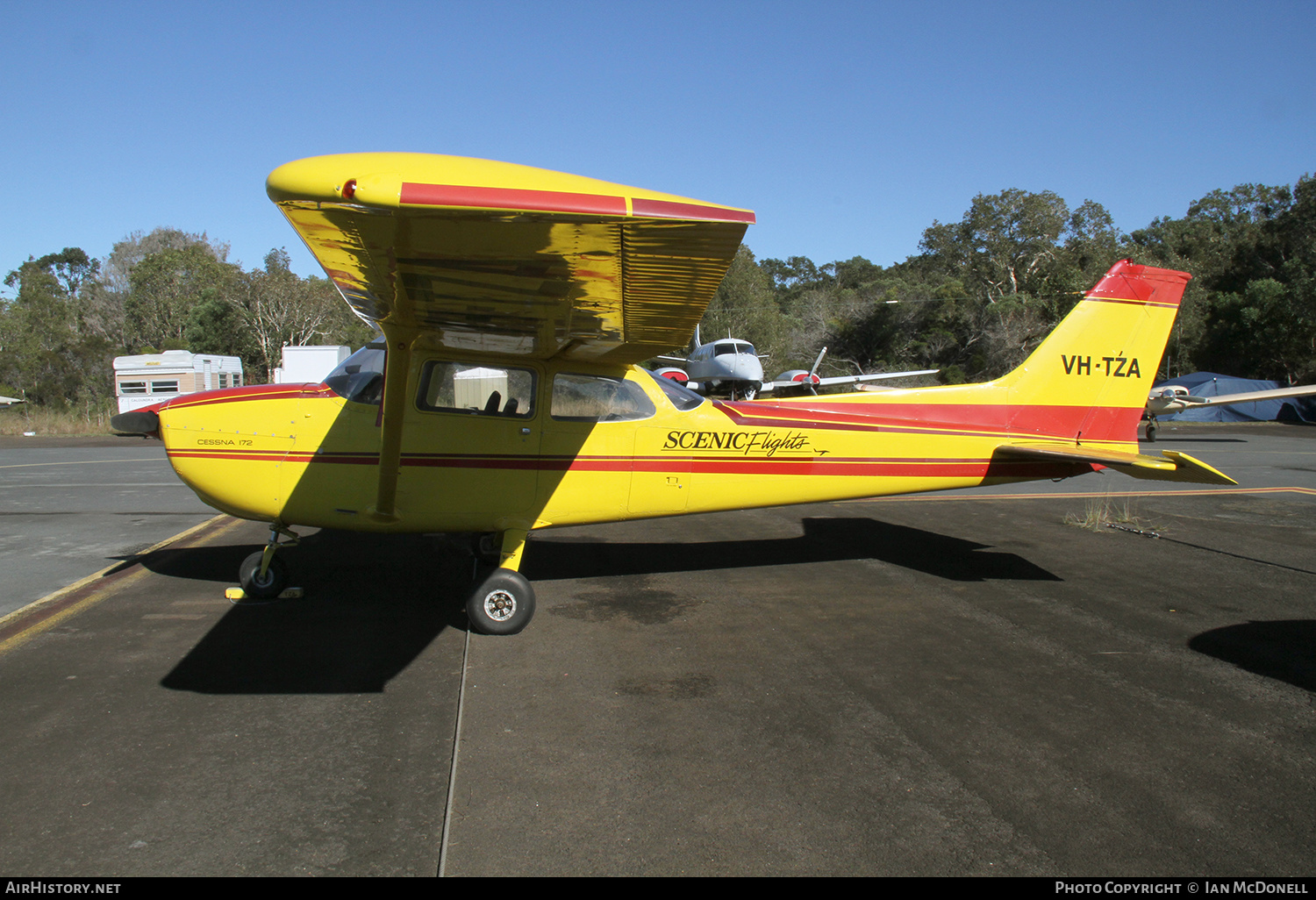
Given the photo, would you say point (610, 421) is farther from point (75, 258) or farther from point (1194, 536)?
point (75, 258)

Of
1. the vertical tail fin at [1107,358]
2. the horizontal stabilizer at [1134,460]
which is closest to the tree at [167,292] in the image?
the vertical tail fin at [1107,358]

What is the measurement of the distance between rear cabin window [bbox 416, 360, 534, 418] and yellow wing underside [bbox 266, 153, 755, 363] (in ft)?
2.36

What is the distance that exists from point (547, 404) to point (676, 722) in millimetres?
2770

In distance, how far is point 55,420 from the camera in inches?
1077

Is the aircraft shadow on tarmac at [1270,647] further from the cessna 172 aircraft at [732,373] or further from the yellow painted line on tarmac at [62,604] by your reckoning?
the cessna 172 aircraft at [732,373]

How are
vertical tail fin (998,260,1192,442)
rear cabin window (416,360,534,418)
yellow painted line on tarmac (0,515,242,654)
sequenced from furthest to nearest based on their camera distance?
1. vertical tail fin (998,260,1192,442)
2. rear cabin window (416,360,534,418)
3. yellow painted line on tarmac (0,515,242,654)

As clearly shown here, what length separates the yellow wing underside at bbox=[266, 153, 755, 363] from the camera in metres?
2.75

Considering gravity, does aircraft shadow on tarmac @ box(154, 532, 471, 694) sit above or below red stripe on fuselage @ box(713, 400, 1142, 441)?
below

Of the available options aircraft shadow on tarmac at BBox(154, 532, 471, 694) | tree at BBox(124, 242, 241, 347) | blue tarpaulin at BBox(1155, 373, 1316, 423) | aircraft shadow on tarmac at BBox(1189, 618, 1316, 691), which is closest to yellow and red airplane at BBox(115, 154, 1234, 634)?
aircraft shadow on tarmac at BBox(154, 532, 471, 694)

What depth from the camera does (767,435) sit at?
632cm

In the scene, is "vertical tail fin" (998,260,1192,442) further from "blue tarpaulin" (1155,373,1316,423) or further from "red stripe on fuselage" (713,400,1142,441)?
"blue tarpaulin" (1155,373,1316,423)

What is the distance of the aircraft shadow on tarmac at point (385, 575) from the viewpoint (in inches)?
178

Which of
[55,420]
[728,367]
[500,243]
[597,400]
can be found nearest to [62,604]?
[597,400]

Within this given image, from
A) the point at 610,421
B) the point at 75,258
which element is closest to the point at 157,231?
the point at 75,258
